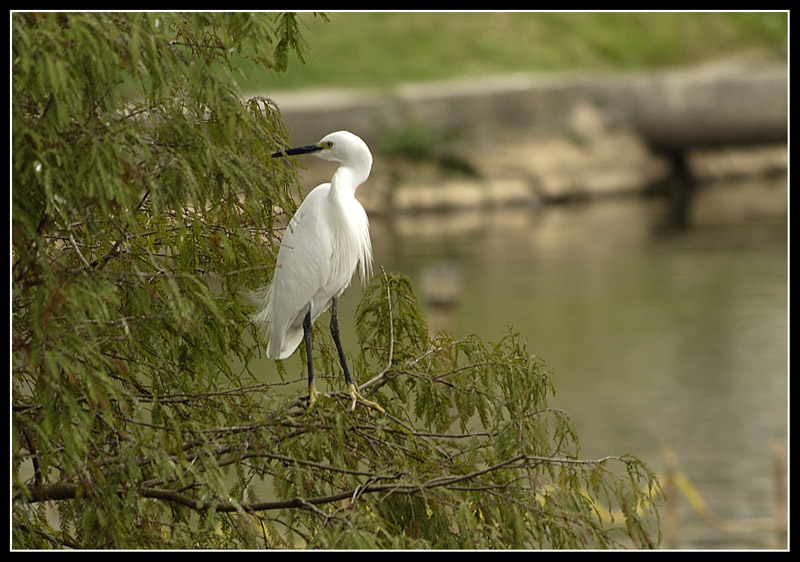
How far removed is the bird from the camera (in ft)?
8.14

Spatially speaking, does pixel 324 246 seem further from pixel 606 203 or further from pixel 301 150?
pixel 606 203

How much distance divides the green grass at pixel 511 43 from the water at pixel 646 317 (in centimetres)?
365

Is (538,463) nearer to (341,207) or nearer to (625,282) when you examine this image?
(341,207)

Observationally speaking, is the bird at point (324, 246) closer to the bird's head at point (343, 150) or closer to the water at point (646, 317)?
the bird's head at point (343, 150)

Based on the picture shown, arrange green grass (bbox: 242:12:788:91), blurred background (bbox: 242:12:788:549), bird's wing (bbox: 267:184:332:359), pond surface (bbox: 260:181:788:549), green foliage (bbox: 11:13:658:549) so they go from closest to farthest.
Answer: green foliage (bbox: 11:13:658:549) < bird's wing (bbox: 267:184:332:359) < pond surface (bbox: 260:181:788:549) < blurred background (bbox: 242:12:788:549) < green grass (bbox: 242:12:788:91)

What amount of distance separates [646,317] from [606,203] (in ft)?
23.1

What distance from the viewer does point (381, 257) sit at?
1477cm

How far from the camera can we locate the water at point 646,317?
29.7ft

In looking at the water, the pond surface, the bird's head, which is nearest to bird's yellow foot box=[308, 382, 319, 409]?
the bird's head

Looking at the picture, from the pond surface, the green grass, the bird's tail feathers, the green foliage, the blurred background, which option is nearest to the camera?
the green foliage

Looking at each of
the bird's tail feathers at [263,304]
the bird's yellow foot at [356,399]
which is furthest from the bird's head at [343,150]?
the bird's yellow foot at [356,399]

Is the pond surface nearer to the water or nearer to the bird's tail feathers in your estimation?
the water

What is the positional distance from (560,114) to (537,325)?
8.15 meters

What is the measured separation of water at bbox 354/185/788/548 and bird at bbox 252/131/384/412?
434cm
